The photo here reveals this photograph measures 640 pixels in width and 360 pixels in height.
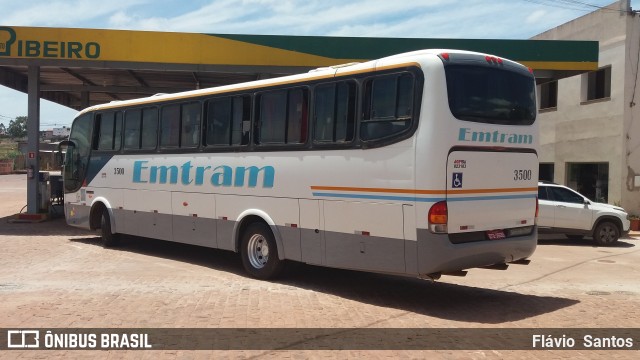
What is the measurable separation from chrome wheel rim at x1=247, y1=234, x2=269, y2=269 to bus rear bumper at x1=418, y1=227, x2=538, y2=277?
10.8ft

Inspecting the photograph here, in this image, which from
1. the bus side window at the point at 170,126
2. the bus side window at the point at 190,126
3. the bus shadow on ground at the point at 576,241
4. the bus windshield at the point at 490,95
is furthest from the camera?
the bus shadow on ground at the point at 576,241

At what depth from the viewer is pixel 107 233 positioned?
13734 mm

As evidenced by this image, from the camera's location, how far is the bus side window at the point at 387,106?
766cm

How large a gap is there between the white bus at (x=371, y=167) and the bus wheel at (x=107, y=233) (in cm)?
305

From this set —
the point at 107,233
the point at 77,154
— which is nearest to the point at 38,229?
the point at 77,154

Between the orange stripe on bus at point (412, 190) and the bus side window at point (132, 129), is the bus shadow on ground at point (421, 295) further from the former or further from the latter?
the bus side window at point (132, 129)

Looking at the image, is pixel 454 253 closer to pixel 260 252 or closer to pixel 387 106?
pixel 387 106

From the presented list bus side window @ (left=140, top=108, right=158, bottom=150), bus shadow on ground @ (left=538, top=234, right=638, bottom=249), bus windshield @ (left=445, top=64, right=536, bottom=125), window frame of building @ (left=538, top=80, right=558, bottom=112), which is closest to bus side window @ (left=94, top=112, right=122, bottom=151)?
bus side window @ (left=140, top=108, right=158, bottom=150)

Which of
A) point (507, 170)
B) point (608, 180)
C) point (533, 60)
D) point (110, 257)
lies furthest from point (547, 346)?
point (608, 180)

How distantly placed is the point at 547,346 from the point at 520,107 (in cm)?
353

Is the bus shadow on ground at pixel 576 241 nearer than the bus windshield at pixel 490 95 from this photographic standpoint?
No

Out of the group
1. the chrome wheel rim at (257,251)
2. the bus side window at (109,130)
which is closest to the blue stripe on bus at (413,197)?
the chrome wheel rim at (257,251)

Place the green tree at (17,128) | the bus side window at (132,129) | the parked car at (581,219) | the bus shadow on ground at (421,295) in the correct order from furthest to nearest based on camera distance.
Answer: the green tree at (17,128)
the parked car at (581,219)
the bus side window at (132,129)
the bus shadow on ground at (421,295)

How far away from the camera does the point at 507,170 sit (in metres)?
8.15
